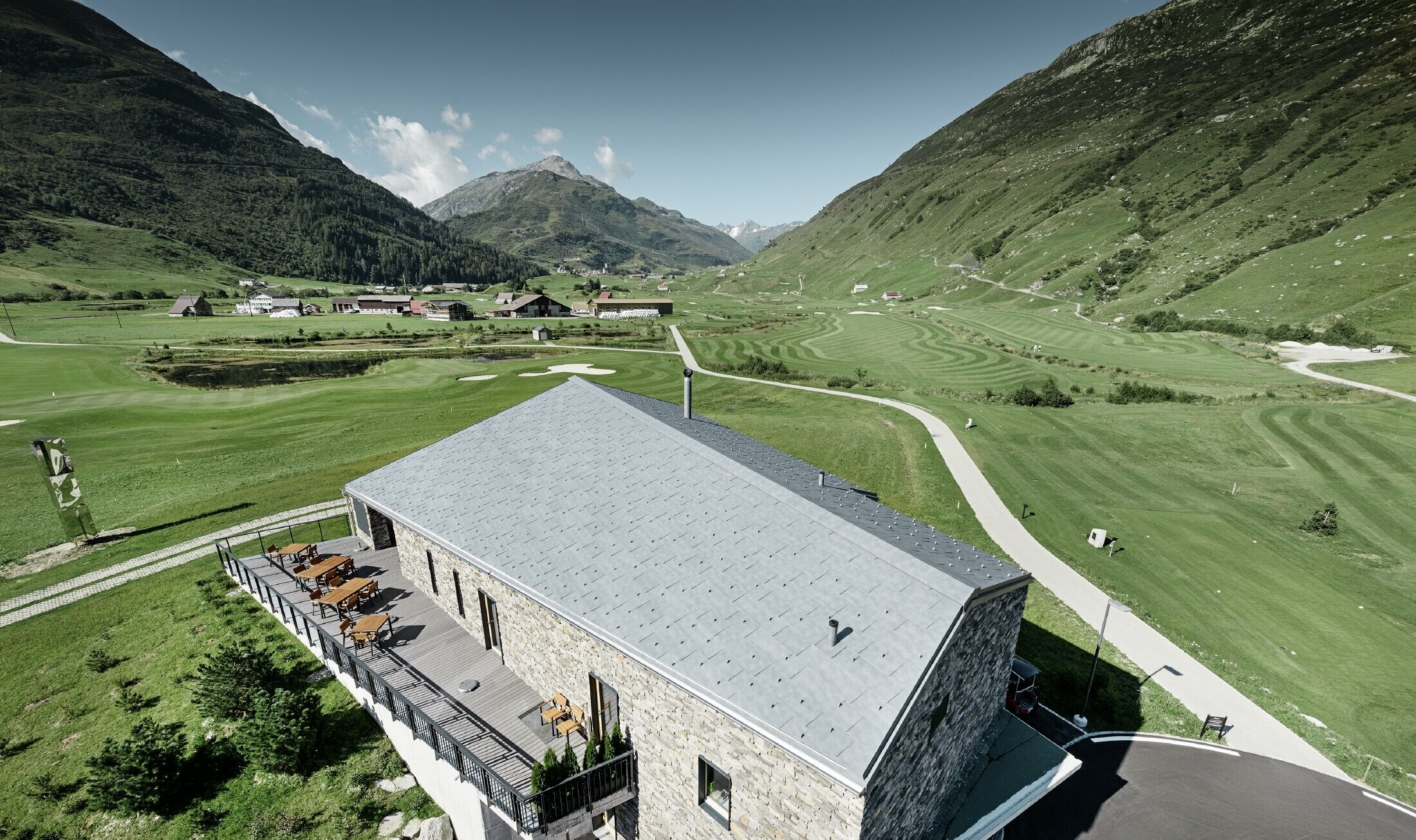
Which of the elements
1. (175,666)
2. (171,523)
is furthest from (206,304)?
(175,666)

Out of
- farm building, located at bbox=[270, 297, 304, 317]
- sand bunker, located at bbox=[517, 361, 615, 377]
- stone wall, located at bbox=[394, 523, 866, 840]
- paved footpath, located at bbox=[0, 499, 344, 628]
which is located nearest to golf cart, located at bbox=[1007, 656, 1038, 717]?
stone wall, located at bbox=[394, 523, 866, 840]

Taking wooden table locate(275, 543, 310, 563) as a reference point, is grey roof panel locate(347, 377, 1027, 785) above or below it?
above

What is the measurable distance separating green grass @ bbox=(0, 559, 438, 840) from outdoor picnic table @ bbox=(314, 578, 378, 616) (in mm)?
2756

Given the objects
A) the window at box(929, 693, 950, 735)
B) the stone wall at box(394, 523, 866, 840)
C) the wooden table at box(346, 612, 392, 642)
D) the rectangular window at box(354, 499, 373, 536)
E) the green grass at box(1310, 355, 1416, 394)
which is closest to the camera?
the stone wall at box(394, 523, 866, 840)

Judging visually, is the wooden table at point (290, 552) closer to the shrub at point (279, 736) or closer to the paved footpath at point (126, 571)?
the shrub at point (279, 736)

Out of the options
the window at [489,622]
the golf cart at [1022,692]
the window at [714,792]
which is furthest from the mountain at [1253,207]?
the window at [489,622]

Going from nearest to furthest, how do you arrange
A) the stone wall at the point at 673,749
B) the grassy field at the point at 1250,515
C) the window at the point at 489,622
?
the stone wall at the point at 673,749 < the window at the point at 489,622 < the grassy field at the point at 1250,515

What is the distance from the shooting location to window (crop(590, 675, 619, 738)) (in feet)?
40.1

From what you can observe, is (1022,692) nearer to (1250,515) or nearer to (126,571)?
(1250,515)

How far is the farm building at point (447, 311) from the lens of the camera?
440 ft

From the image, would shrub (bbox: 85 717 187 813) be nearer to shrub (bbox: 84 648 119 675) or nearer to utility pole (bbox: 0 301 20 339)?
shrub (bbox: 84 648 119 675)

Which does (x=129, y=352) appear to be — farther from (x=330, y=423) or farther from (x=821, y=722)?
(x=821, y=722)

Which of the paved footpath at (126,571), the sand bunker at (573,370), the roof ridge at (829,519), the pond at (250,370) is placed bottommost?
the paved footpath at (126,571)

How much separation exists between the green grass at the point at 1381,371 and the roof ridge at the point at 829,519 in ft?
253
